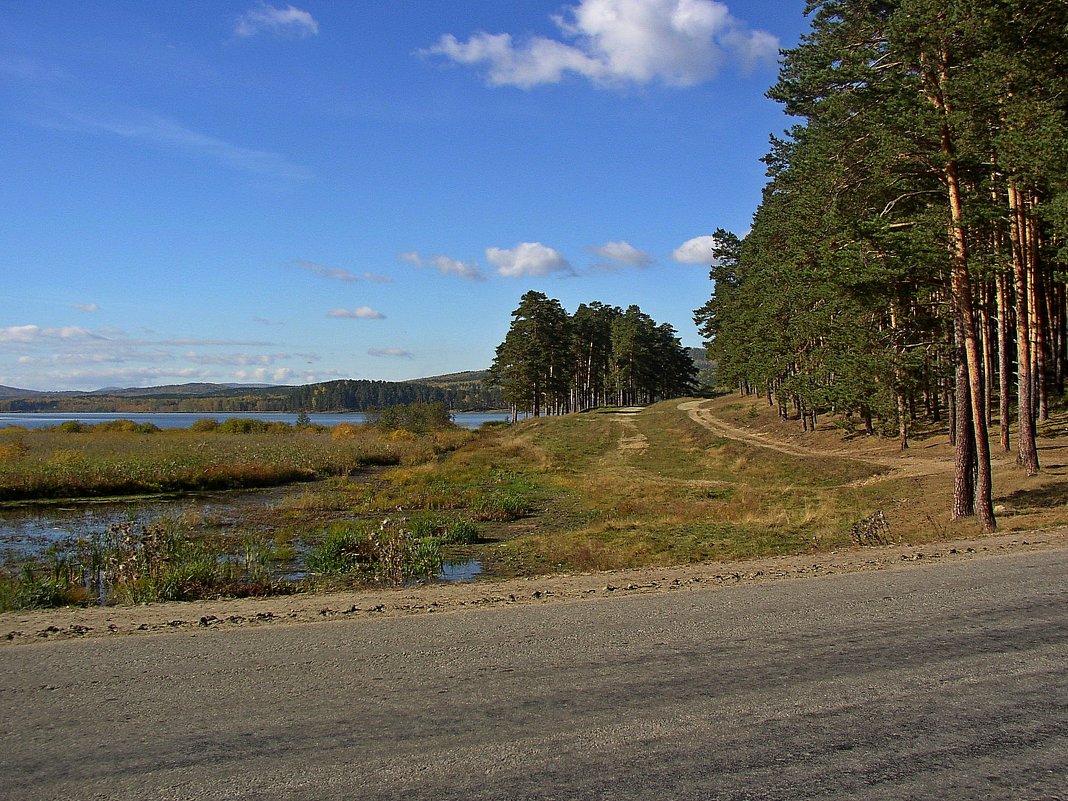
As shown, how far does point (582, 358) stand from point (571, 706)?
94.4 metres

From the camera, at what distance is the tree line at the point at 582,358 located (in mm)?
80000

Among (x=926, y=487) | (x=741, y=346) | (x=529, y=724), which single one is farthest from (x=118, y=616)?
(x=741, y=346)

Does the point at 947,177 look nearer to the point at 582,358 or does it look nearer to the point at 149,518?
the point at 149,518

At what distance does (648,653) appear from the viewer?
685 cm

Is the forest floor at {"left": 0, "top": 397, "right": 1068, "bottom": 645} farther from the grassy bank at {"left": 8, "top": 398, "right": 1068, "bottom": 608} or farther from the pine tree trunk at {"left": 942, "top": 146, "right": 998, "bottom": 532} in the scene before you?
the pine tree trunk at {"left": 942, "top": 146, "right": 998, "bottom": 532}

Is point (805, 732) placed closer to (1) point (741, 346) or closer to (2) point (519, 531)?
(2) point (519, 531)

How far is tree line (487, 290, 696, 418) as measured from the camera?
80.0 meters

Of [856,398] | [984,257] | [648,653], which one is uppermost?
[984,257]

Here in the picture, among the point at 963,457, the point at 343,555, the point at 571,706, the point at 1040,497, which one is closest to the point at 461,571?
the point at 343,555

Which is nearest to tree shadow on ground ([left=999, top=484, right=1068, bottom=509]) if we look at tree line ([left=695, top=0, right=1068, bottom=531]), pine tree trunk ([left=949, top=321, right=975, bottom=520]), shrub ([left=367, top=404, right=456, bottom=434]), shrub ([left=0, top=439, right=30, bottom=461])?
tree line ([left=695, top=0, right=1068, bottom=531])

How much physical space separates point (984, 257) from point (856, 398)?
36.7ft

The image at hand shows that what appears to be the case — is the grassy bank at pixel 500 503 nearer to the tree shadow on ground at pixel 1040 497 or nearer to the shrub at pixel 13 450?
the tree shadow on ground at pixel 1040 497

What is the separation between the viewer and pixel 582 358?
9950 centimetres

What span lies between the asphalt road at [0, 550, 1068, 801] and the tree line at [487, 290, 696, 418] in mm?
71459
